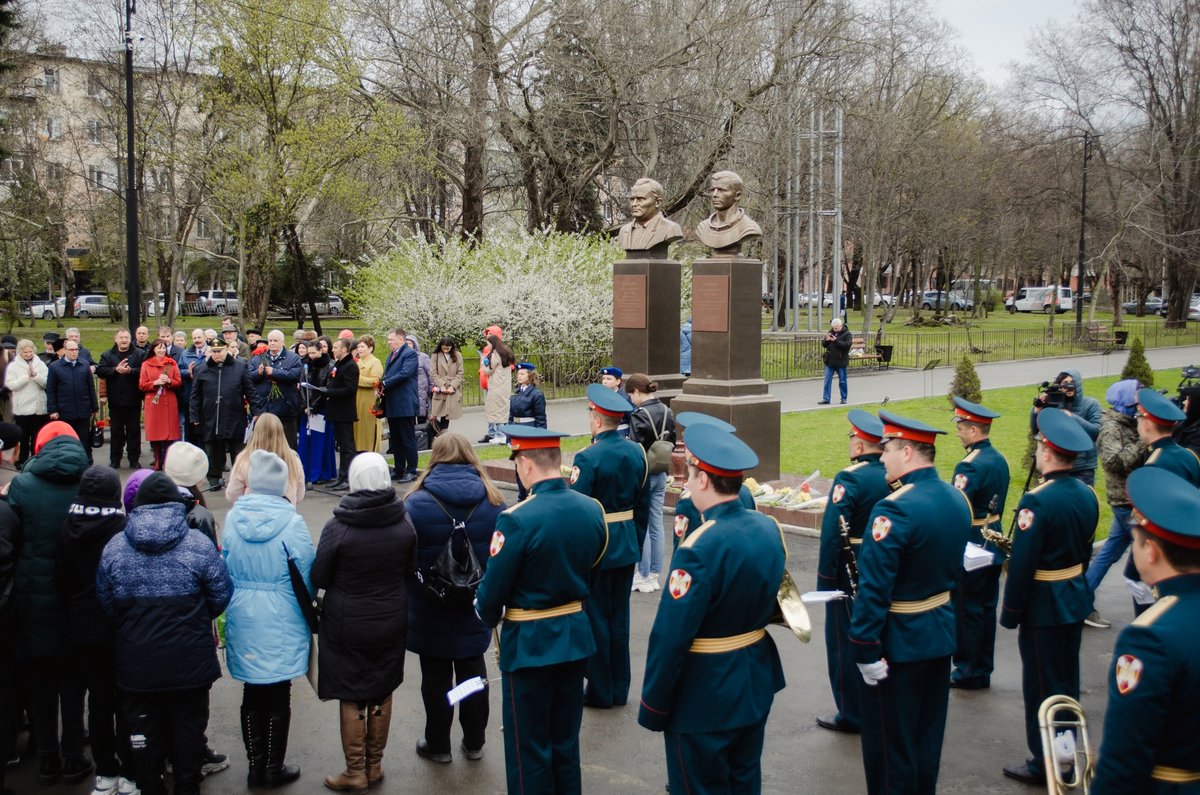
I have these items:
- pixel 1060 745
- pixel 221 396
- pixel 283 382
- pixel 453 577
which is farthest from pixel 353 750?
pixel 221 396

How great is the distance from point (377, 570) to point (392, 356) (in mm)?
7762

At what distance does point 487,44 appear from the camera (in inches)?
989

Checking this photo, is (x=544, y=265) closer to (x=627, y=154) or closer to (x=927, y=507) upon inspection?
(x=627, y=154)

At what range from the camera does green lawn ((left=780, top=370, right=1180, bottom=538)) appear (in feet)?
40.3

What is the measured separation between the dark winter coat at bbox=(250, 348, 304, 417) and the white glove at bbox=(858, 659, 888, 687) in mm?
9072

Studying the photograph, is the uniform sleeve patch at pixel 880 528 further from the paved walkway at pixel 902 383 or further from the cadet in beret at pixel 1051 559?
the paved walkway at pixel 902 383

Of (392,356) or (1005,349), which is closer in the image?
(392,356)

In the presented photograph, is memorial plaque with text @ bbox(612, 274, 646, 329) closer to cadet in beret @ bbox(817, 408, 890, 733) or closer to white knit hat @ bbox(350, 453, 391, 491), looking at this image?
cadet in beret @ bbox(817, 408, 890, 733)

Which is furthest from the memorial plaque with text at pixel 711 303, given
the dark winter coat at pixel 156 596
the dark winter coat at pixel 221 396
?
the dark winter coat at pixel 156 596

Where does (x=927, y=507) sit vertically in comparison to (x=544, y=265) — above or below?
below

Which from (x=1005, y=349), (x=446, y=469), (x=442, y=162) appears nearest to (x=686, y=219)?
(x=442, y=162)

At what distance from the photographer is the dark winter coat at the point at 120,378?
12617mm

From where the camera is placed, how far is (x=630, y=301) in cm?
1298

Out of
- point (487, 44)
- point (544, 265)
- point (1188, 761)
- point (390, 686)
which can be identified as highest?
point (487, 44)
